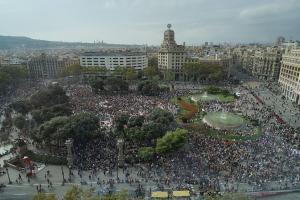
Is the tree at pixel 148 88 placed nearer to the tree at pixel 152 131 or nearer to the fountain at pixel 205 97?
the fountain at pixel 205 97

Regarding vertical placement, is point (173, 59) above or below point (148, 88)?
above

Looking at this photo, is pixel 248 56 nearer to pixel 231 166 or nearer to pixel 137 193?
pixel 231 166

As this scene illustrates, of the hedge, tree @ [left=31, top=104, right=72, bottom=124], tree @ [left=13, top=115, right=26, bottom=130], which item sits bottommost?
the hedge

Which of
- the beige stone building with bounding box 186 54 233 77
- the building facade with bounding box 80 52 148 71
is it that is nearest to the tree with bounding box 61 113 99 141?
the beige stone building with bounding box 186 54 233 77

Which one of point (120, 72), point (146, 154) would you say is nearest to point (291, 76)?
point (120, 72)

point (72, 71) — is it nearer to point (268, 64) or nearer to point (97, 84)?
point (97, 84)

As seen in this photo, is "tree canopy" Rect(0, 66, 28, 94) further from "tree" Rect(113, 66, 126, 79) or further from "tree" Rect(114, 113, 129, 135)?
"tree" Rect(114, 113, 129, 135)
